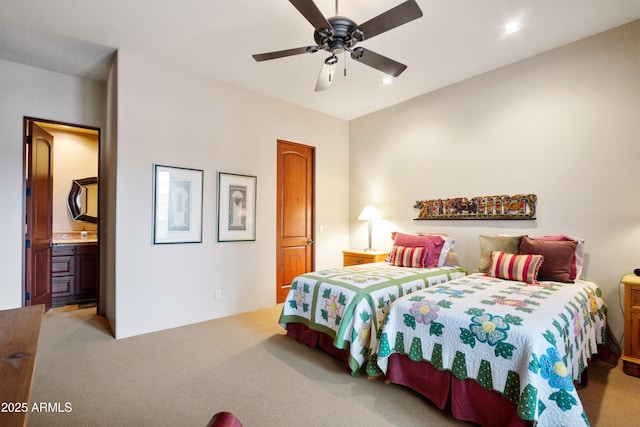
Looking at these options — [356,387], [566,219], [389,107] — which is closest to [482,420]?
[356,387]

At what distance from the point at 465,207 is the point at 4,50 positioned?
5.26m

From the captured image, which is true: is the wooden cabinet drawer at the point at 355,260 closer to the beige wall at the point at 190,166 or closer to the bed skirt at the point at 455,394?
the beige wall at the point at 190,166

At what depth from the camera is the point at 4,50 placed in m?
3.13

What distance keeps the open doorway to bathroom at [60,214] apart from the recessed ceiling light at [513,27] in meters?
4.61

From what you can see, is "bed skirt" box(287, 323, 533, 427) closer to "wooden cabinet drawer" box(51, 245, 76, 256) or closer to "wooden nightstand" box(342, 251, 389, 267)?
"wooden nightstand" box(342, 251, 389, 267)

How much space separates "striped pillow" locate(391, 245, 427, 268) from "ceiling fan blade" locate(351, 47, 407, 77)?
1993 mm

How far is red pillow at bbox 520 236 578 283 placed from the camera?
2730 mm

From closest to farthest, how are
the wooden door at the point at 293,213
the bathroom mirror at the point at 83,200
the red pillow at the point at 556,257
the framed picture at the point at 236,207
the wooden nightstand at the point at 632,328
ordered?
the wooden nightstand at the point at 632,328, the red pillow at the point at 556,257, the framed picture at the point at 236,207, the wooden door at the point at 293,213, the bathroom mirror at the point at 83,200

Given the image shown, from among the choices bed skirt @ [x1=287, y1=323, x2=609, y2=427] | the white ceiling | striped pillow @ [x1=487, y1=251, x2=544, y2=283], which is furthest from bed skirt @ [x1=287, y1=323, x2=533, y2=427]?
the white ceiling

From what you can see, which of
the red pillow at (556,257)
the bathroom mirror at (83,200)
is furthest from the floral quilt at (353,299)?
the bathroom mirror at (83,200)

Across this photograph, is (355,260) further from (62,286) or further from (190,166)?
(62,286)

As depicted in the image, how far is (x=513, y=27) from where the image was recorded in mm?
2779

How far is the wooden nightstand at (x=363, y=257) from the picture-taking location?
4.32 metres

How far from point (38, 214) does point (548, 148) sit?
5.86 m
